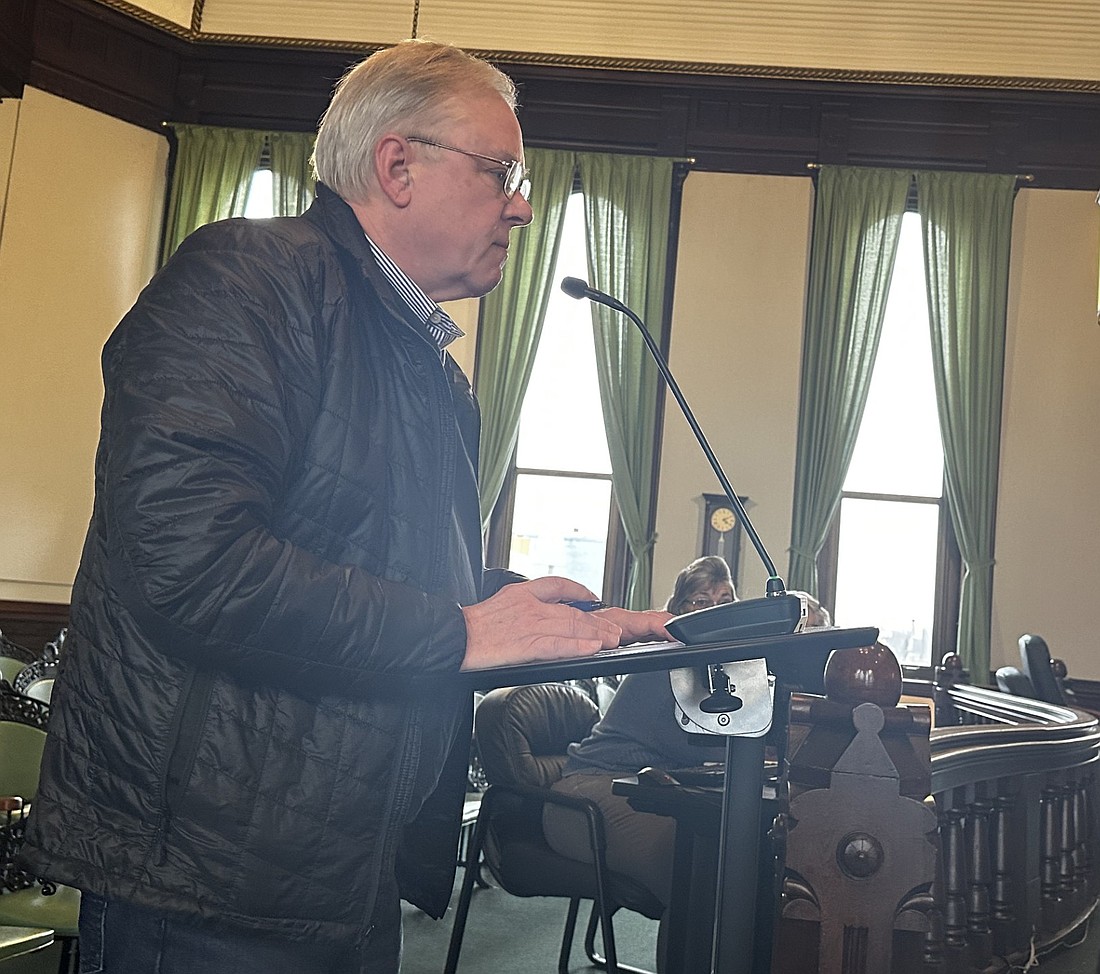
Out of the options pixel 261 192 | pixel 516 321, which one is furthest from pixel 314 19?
pixel 516 321

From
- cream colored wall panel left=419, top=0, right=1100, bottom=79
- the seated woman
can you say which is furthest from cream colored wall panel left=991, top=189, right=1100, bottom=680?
the seated woman

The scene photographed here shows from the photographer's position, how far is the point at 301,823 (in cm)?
114

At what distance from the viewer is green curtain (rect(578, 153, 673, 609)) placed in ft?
27.6

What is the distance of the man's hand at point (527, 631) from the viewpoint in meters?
1.06

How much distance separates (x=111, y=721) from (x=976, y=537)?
25.7ft

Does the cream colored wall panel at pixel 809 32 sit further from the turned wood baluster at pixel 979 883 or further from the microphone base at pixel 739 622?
the microphone base at pixel 739 622

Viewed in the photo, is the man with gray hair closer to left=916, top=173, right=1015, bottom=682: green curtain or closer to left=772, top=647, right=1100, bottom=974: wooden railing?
left=772, top=647, right=1100, bottom=974: wooden railing

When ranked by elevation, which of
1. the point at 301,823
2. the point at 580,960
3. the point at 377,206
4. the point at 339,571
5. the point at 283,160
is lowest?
the point at 580,960

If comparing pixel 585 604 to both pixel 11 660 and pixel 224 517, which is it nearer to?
pixel 224 517

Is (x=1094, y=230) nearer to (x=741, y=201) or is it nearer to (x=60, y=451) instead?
(x=741, y=201)

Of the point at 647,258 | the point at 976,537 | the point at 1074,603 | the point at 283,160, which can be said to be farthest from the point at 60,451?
the point at 1074,603

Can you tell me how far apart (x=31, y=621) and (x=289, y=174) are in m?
3.67

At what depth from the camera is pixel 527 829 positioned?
3.63 m

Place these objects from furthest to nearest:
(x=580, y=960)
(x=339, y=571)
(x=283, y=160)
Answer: (x=283, y=160), (x=580, y=960), (x=339, y=571)
